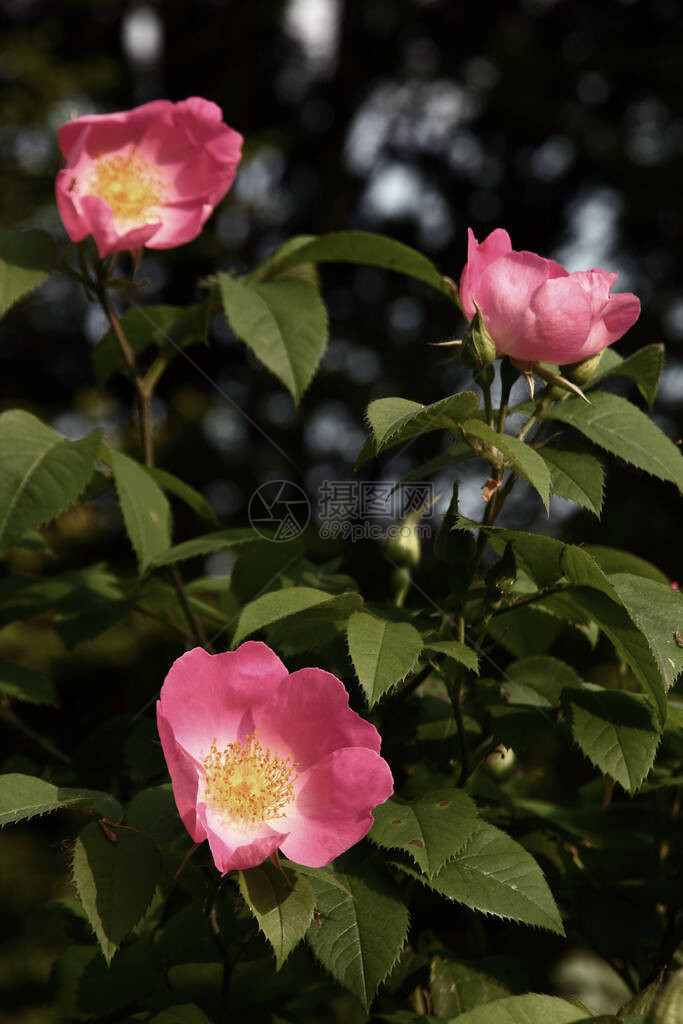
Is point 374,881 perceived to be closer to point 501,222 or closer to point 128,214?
point 128,214

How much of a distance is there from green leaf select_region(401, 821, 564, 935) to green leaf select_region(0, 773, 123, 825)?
209mm

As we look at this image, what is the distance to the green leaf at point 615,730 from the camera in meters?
0.65

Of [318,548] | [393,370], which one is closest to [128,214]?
[318,548]

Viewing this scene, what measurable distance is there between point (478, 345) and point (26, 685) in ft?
1.74

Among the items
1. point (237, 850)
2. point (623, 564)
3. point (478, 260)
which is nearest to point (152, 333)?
point (478, 260)

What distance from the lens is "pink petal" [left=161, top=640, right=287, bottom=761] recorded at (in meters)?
0.61

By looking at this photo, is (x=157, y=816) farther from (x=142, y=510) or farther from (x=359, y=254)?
(x=359, y=254)

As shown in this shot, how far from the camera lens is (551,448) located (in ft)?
2.52

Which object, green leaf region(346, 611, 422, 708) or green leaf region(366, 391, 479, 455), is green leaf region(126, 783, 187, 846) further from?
green leaf region(366, 391, 479, 455)

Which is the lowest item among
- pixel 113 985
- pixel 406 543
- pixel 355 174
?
pixel 355 174

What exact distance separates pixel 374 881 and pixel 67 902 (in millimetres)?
321

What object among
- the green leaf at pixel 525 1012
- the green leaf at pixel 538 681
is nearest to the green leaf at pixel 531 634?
the green leaf at pixel 538 681

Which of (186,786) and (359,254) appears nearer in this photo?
(186,786)

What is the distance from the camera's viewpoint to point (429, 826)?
0.63 m
